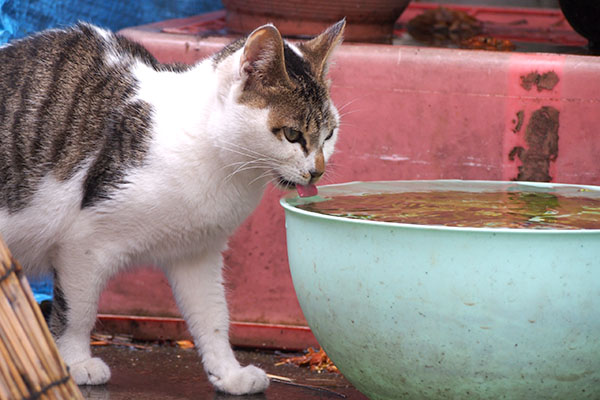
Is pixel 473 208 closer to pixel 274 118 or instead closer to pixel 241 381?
pixel 274 118

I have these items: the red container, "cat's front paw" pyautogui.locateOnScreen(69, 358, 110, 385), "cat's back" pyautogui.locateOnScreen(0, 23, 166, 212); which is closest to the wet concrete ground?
"cat's front paw" pyautogui.locateOnScreen(69, 358, 110, 385)

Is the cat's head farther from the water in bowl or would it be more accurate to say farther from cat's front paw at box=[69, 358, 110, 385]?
cat's front paw at box=[69, 358, 110, 385]

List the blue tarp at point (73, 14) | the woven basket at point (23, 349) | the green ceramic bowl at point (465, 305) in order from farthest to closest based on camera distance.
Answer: the blue tarp at point (73, 14) → the green ceramic bowl at point (465, 305) → the woven basket at point (23, 349)

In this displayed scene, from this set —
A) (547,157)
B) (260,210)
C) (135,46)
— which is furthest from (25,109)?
(547,157)

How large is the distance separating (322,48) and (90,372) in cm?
101

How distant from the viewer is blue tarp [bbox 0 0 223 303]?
2.69m

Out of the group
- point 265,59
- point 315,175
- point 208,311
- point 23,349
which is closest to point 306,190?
point 315,175

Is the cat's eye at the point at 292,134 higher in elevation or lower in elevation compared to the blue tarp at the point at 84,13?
lower

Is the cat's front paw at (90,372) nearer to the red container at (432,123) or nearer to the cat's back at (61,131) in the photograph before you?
the cat's back at (61,131)

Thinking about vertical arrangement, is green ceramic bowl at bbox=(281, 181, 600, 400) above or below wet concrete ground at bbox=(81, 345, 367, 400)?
above

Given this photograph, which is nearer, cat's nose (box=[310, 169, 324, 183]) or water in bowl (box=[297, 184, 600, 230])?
water in bowl (box=[297, 184, 600, 230])

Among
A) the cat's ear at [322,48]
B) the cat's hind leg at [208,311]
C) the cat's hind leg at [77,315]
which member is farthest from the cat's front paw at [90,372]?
the cat's ear at [322,48]

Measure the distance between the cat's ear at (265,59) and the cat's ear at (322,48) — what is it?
0.18m

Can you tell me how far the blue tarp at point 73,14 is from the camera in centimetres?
269
